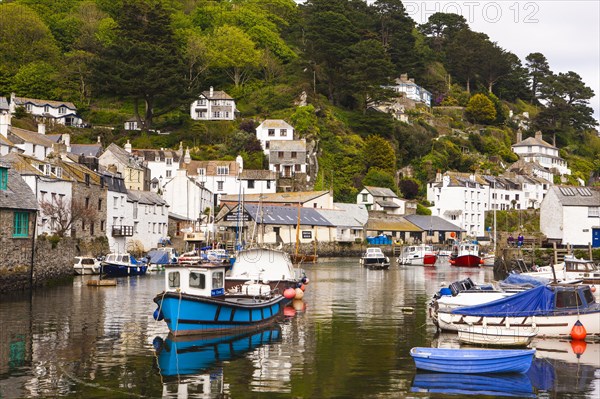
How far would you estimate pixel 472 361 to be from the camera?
22.4m

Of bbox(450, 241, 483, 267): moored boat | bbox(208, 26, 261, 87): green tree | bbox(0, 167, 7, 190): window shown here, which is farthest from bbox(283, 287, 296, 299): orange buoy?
bbox(208, 26, 261, 87): green tree

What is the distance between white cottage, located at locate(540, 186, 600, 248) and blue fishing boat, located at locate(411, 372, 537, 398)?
5185cm

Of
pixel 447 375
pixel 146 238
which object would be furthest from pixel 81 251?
pixel 447 375

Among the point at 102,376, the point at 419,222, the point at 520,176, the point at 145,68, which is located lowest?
the point at 102,376

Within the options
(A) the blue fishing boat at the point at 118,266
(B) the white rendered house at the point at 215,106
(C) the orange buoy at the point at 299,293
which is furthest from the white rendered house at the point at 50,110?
(C) the orange buoy at the point at 299,293

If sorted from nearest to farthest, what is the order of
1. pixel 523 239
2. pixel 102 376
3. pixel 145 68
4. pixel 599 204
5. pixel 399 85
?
pixel 102 376 → pixel 599 204 → pixel 523 239 → pixel 145 68 → pixel 399 85

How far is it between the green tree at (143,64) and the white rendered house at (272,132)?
10909mm

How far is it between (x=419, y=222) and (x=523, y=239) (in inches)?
1369

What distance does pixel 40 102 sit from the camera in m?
104

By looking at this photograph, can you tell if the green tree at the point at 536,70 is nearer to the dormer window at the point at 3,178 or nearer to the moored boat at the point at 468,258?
the moored boat at the point at 468,258

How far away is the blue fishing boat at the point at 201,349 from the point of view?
23875mm

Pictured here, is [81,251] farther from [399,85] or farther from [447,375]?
[399,85]

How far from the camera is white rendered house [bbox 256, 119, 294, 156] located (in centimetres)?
10581

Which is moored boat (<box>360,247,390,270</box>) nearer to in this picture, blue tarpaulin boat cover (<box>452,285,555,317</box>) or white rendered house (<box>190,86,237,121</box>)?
white rendered house (<box>190,86,237,121</box>)
